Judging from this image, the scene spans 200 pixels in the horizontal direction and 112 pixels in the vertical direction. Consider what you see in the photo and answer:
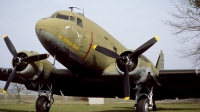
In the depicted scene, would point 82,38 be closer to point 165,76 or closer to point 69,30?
point 69,30

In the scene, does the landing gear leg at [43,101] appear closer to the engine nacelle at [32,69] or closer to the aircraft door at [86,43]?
the engine nacelle at [32,69]

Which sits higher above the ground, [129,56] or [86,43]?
[86,43]

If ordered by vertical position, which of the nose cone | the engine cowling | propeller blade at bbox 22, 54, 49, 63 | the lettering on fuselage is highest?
the nose cone

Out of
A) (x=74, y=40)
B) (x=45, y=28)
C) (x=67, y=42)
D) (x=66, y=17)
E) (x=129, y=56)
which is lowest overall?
(x=129, y=56)

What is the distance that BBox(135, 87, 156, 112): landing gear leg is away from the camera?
14.0m

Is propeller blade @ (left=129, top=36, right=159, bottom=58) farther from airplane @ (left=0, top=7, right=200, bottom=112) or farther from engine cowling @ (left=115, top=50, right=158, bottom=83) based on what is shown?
engine cowling @ (left=115, top=50, right=158, bottom=83)

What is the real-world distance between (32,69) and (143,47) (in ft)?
21.6

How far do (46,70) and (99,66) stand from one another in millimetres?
3492

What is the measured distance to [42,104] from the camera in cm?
1581

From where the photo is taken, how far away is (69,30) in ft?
43.5

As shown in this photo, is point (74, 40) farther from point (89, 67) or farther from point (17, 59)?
point (17, 59)

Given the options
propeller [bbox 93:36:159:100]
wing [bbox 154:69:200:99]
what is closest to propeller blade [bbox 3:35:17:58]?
propeller [bbox 93:36:159:100]

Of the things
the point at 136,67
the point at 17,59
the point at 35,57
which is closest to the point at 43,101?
the point at 35,57

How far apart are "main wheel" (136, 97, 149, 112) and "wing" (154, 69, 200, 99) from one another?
1.51 metres
